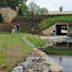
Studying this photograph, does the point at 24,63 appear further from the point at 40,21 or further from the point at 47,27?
the point at 40,21

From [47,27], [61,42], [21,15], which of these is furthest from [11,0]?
[61,42]

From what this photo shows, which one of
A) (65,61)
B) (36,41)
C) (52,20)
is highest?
(65,61)

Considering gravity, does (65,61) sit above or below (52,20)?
above

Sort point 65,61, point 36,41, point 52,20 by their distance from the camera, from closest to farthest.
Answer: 1. point 65,61
2. point 36,41
3. point 52,20

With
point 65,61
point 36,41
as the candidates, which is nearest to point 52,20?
point 36,41

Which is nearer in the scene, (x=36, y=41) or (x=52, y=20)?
(x=36, y=41)

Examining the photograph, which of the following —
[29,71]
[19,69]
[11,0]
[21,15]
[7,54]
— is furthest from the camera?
[11,0]

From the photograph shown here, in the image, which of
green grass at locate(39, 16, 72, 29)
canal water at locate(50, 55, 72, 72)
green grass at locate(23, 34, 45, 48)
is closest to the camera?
canal water at locate(50, 55, 72, 72)

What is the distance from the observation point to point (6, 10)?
74.9 m

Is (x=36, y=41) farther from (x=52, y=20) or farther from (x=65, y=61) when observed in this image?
(x=52, y=20)

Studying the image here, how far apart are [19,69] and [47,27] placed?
4909 cm

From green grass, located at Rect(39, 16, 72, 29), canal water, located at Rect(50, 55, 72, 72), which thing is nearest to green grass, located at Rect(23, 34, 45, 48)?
canal water, located at Rect(50, 55, 72, 72)

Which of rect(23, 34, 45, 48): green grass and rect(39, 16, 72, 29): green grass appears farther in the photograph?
rect(39, 16, 72, 29): green grass

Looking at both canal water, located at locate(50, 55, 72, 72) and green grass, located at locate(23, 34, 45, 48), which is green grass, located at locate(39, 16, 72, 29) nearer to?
green grass, located at locate(23, 34, 45, 48)
